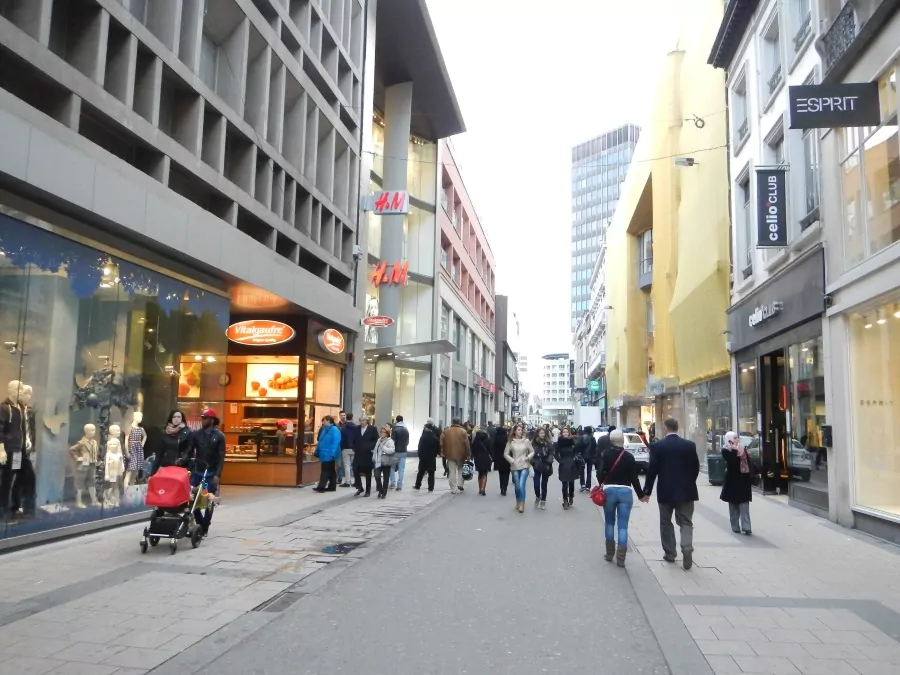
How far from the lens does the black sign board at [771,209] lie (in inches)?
629

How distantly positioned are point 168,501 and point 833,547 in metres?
8.74

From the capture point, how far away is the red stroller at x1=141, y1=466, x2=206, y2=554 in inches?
339

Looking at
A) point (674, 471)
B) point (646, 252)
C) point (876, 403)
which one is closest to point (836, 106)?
point (876, 403)

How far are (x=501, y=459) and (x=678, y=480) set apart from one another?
952 centimetres

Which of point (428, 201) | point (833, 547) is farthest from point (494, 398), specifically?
point (833, 547)

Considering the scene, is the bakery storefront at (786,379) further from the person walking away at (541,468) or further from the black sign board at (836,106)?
the person walking away at (541,468)

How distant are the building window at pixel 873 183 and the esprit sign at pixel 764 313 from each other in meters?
3.58

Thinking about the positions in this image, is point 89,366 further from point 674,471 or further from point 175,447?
point 674,471

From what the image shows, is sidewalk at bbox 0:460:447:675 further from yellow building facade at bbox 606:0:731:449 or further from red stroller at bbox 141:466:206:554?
yellow building facade at bbox 606:0:731:449

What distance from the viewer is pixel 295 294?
16234mm

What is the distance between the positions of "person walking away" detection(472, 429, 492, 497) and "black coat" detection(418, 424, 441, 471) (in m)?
0.99

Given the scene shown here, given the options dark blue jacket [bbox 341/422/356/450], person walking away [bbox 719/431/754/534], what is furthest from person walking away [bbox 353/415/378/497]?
person walking away [bbox 719/431/754/534]

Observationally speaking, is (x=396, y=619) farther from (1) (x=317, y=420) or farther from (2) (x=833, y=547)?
(1) (x=317, y=420)

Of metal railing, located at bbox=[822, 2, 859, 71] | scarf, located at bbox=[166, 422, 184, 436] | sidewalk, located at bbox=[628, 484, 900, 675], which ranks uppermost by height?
metal railing, located at bbox=[822, 2, 859, 71]
